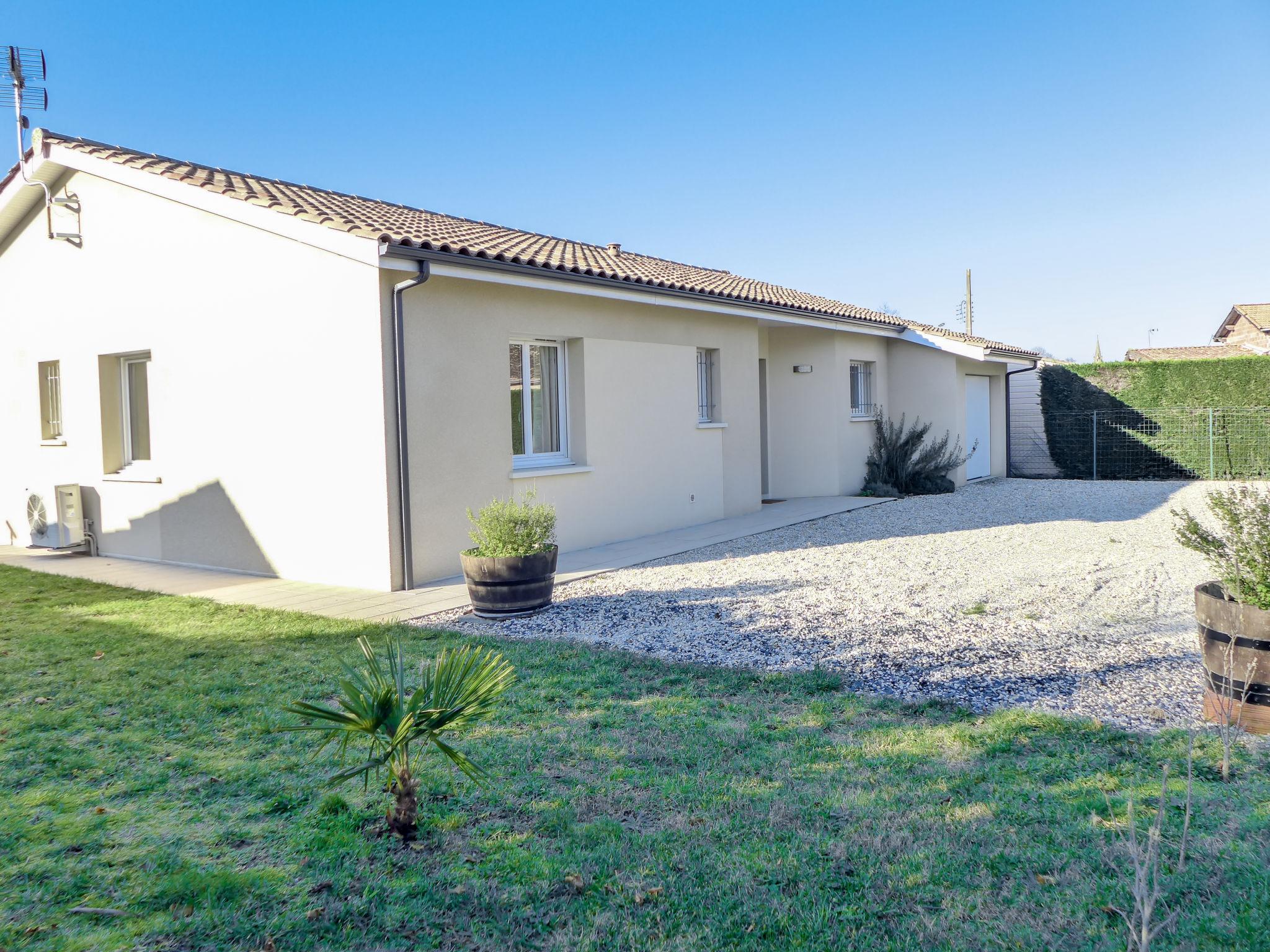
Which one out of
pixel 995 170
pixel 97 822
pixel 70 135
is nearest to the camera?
pixel 97 822

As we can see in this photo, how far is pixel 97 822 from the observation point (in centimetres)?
379

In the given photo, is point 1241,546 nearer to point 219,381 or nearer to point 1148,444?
point 219,381

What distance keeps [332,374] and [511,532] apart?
115 inches

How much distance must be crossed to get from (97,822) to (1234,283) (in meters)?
36.3

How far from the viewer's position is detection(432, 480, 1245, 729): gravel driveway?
223 inches

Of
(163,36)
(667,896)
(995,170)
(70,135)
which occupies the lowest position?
(667,896)

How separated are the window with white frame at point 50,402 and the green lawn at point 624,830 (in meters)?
8.90

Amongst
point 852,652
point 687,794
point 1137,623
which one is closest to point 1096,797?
point 687,794

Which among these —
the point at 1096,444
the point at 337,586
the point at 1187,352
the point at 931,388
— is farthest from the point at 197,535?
the point at 1187,352

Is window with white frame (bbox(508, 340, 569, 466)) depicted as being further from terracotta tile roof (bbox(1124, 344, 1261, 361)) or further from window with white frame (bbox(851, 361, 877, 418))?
terracotta tile roof (bbox(1124, 344, 1261, 361))

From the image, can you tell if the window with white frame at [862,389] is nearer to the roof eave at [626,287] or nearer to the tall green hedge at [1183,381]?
the roof eave at [626,287]

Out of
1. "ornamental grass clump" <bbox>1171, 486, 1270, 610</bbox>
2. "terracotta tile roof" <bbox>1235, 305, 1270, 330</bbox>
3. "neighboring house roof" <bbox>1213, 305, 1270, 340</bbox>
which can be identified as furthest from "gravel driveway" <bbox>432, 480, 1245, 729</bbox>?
"terracotta tile roof" <bbox>1235, 305, 1270, 330</bbox>

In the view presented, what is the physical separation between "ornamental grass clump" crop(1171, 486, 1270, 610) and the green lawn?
2.80ft

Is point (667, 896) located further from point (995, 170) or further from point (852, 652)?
point (995, 170)
